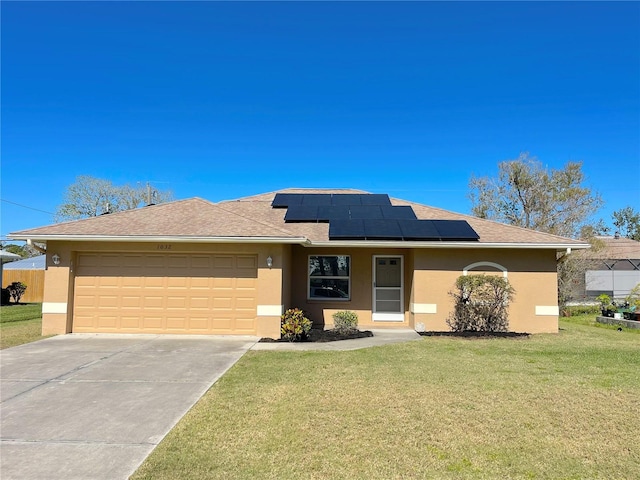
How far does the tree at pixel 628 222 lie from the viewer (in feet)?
175

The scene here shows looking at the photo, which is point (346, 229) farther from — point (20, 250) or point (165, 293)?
point (20, 250)

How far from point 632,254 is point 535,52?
2220cm

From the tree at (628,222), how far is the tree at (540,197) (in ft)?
136

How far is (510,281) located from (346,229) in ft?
17.9

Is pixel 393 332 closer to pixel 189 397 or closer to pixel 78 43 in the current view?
pixel 189 397

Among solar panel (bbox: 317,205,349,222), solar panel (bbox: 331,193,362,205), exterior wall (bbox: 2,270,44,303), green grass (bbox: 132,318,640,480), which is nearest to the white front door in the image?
solar panel (bbox: 317,205,349,222)

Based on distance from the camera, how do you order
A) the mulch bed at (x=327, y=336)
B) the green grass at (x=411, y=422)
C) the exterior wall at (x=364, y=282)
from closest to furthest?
1. the green grass at (x=411, y=422)
2. the mulch bed at (x=327, y=336)
3. the exterior wall at (x=364, y=282)

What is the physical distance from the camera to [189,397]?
5938 mm

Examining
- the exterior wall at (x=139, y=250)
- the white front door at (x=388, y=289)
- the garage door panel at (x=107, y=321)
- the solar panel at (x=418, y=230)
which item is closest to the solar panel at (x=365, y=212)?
the solar panel at (x=418, y=230)

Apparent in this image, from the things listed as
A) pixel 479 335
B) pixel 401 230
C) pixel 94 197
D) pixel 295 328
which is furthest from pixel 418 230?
pixel 94 197

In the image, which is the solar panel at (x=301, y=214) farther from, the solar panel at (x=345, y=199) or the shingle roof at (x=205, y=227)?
the solar panel at (x=345, y=199)

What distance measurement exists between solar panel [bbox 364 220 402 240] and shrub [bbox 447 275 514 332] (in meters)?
2.41

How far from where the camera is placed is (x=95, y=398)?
5902mm

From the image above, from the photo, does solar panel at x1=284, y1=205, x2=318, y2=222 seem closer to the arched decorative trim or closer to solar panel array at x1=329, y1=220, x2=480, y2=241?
solar panel array at x1=329, y1=220, x2=480, y2=241
